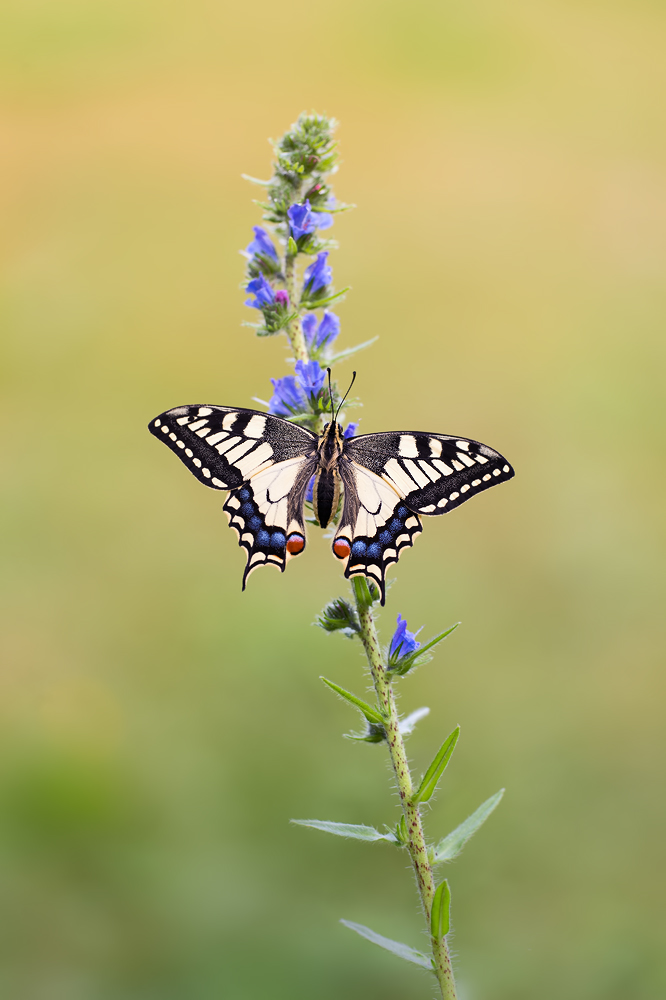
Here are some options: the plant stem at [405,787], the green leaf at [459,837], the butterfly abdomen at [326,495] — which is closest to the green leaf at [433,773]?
the plant stem at [405,787]

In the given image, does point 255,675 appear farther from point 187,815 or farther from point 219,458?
point 219,458

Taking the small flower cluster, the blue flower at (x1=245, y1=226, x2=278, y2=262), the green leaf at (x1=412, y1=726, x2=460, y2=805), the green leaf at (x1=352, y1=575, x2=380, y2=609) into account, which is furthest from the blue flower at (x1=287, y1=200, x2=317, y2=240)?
the green leaf at (x1=412, y1=726, x2=460, y2=805)

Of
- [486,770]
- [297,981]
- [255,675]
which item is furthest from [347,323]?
[297,981]

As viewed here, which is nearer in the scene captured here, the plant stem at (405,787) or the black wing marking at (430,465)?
the plant stem at (405,787)

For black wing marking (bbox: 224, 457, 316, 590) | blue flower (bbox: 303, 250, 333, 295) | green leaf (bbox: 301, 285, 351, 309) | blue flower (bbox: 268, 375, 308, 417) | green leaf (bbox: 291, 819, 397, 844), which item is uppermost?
blue flower (bbox: 303, 250, 333, 295)

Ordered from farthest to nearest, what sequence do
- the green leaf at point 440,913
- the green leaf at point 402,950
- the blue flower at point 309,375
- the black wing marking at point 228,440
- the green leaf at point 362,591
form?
the black wing marking at point 228,440
the blue flower at point 309,375
the green leaf at point 362,591
the green leaf at point 402,950
the green leaf at point 440,913

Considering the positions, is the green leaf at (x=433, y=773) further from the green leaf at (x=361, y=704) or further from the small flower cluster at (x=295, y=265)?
the small flower cluster at (x=295, y=265)

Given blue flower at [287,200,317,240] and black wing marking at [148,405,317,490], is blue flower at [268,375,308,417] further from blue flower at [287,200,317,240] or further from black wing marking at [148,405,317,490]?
blue flower at [287,200,317,240]

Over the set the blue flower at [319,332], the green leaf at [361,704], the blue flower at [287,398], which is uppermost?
the blue flower at [319,332]
